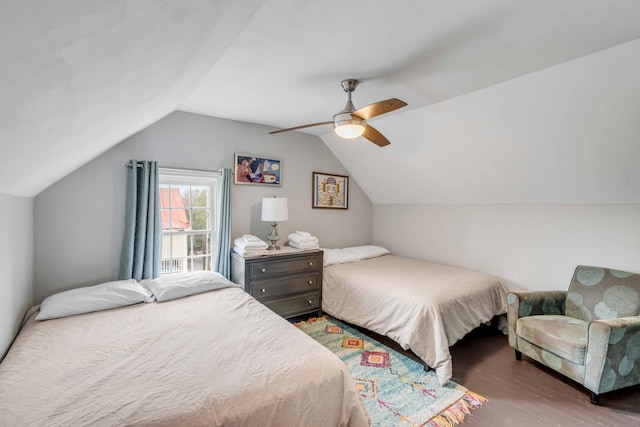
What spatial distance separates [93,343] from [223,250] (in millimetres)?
1599


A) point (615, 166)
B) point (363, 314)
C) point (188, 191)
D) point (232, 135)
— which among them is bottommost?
point (363, 314)

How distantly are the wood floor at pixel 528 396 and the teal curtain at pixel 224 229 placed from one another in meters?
2.05

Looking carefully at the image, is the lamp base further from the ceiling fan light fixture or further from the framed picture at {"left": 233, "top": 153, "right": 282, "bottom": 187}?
the ceiling fan light fixture

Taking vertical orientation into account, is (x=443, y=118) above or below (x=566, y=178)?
above

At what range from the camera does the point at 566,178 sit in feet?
8.59

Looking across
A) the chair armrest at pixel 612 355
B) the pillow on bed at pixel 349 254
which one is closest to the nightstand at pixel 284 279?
the pillow on bed at pixel 349 254

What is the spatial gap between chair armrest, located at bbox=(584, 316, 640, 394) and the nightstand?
2.43 meters

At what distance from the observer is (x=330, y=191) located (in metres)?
4.25

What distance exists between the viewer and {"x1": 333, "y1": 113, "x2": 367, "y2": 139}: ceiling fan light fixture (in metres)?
2.22

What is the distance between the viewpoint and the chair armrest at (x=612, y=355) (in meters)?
1.95

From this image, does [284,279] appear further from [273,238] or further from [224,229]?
[224,229]

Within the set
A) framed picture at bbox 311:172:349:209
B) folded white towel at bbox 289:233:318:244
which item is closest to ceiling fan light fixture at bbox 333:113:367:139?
folded white towel at bbox 289:233:318:244

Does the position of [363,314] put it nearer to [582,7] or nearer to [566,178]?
[566,178]

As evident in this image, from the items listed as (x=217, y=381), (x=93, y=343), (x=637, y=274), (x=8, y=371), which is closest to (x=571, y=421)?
(x=637, y=274)
